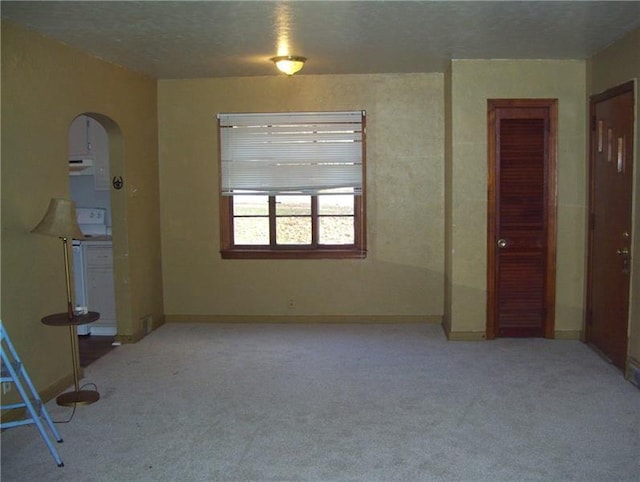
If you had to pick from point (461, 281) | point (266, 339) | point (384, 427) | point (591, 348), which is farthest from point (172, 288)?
point (591, 348)

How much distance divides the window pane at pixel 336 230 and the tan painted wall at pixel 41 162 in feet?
6.34

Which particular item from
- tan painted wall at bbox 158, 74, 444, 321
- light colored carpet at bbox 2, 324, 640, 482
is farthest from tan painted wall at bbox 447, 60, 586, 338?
tan painted wall at bbox 158, 74, 444, 321

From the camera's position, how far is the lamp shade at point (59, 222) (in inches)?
161

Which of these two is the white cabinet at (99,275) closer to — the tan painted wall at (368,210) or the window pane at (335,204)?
the tan painted wall at (368,210)

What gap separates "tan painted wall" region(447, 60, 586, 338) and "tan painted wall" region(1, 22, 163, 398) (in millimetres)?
2931

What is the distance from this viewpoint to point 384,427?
3854 millimetres

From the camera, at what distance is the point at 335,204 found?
659cm

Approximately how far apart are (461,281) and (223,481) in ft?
10.6

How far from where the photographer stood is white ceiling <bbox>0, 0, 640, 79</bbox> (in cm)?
385

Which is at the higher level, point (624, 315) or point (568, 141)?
point (568, 141)

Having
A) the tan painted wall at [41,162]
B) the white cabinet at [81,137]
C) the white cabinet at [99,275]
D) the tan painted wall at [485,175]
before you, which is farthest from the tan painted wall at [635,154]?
the white cabinet at [81,137]

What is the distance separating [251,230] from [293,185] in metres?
0.67

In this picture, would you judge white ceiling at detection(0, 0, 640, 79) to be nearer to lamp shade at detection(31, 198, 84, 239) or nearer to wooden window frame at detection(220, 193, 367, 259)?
lamp shade at detection(31, 198, 84, 239)

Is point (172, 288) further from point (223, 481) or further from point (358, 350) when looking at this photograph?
point (223, 481)
